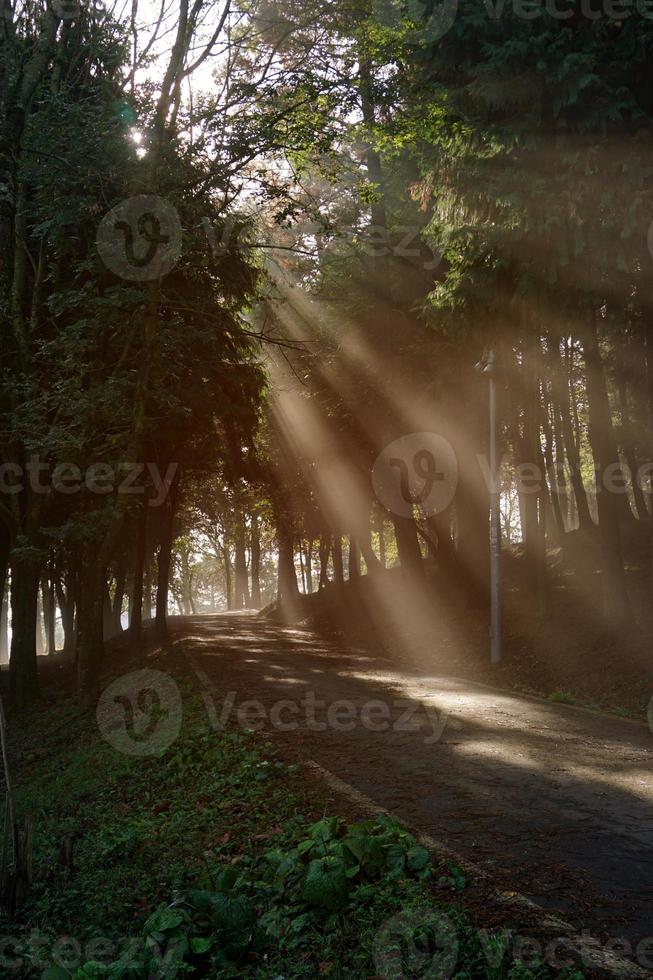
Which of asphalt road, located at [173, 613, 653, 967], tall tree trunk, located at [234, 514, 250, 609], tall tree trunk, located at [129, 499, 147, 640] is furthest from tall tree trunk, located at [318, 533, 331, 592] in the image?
asphalt road, located at [173, 613, 653, 967]

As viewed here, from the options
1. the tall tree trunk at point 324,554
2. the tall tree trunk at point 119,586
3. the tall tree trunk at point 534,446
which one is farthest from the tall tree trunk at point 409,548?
the tall tree trunk at point 119,586

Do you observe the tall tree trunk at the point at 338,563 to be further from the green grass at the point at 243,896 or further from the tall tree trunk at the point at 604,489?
the green grass at the point at 243,896

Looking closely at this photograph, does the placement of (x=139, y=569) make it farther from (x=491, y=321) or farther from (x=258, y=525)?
(x=258, y=525)

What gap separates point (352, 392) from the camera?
24609 millimetres

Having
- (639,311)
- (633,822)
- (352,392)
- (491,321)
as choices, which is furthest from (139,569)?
(633,822)

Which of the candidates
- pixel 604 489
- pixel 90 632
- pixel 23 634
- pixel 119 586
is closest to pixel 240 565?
pixel 119 586

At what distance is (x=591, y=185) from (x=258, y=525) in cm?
2732

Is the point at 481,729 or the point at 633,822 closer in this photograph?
the point at 633,822

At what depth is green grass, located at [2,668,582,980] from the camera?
14.6ft

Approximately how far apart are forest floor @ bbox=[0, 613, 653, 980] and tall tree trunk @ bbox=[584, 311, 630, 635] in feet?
16.4

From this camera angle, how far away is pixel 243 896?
16.8 feet

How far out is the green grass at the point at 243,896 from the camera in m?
4.44

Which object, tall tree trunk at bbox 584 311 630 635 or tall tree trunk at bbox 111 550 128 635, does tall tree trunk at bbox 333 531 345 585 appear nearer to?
tall tree trunk at bbox 111 550 128 635

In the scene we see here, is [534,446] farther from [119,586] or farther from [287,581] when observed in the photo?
[287,581]
